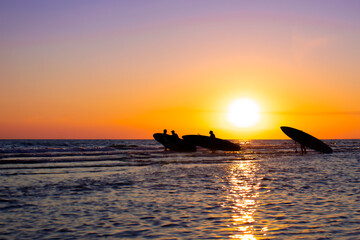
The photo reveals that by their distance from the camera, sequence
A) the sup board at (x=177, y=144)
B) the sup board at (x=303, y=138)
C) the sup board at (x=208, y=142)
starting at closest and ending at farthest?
the sup board at (x=303, y=138), the sup board at (x=208, y=142), the sup board at (x=177, y=144)

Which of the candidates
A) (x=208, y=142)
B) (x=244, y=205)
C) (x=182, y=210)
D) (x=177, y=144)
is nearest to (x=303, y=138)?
(x=208, y=142)

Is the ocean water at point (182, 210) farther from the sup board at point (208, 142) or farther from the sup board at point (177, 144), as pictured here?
the sup board at point (177, 144)

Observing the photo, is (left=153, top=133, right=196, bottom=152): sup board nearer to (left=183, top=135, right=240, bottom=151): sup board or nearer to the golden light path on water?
(left=183, top=135, right=240, bottom=151): sup board

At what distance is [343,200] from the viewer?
11.2 meters

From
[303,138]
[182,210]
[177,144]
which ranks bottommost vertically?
[182,210]

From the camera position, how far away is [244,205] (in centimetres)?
1061

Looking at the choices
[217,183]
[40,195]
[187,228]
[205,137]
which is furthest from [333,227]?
[205,137]

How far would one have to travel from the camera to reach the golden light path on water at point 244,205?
7.78 m

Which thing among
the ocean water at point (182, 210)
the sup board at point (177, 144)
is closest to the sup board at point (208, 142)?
the sup board at point (177, 144)

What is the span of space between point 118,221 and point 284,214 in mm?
3848

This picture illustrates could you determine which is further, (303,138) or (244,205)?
(303,138)

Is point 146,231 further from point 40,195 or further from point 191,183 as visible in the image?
point 191,183

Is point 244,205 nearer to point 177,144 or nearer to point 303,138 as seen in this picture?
point 303,138

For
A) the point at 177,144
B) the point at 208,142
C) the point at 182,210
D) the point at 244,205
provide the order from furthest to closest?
the point at 177,144 → the point at 208,142 → the point at 244,205 → the point at 182,210
